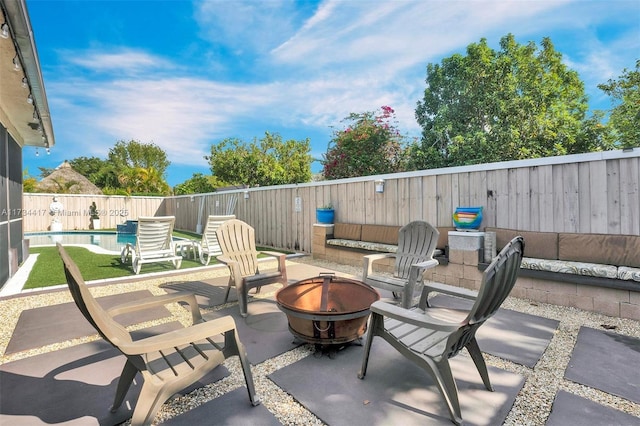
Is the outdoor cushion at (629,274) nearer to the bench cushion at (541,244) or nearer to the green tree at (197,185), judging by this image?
the bench cushion at (541,244)

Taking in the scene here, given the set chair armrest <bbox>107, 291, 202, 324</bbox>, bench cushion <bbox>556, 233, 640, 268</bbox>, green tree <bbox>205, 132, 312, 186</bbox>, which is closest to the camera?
chair armrest <bbox>107, 291, 202, 324</bbox>

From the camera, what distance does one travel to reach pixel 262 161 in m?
20.7

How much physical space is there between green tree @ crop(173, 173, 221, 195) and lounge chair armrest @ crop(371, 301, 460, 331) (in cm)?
2093

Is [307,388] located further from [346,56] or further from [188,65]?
[188,65]

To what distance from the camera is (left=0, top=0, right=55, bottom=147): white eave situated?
285cm

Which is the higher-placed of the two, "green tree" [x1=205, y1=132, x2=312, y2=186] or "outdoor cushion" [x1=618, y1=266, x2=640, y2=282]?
"green tree" [x1=205, y1=132, x2=312, y2=186]

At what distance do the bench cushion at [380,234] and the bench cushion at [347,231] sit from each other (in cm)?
14

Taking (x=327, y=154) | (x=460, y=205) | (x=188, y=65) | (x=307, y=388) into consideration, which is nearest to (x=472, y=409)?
(x=307, y=388)

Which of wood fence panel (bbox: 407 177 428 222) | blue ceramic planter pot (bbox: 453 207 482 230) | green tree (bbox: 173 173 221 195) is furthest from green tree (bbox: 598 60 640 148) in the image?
green tree (bbox: 173 173 221 195)

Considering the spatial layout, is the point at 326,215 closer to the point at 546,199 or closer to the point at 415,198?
the point at 415,198

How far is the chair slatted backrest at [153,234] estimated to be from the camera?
5465 mm

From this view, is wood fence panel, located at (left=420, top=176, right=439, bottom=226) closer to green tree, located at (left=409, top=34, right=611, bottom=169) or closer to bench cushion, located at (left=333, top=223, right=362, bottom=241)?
bench cushion, located at (left=333, top=223, right=362, bottom=241)

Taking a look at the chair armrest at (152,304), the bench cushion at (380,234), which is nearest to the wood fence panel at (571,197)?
the bench cushion at (380,234)

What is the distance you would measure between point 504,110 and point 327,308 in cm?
1318
